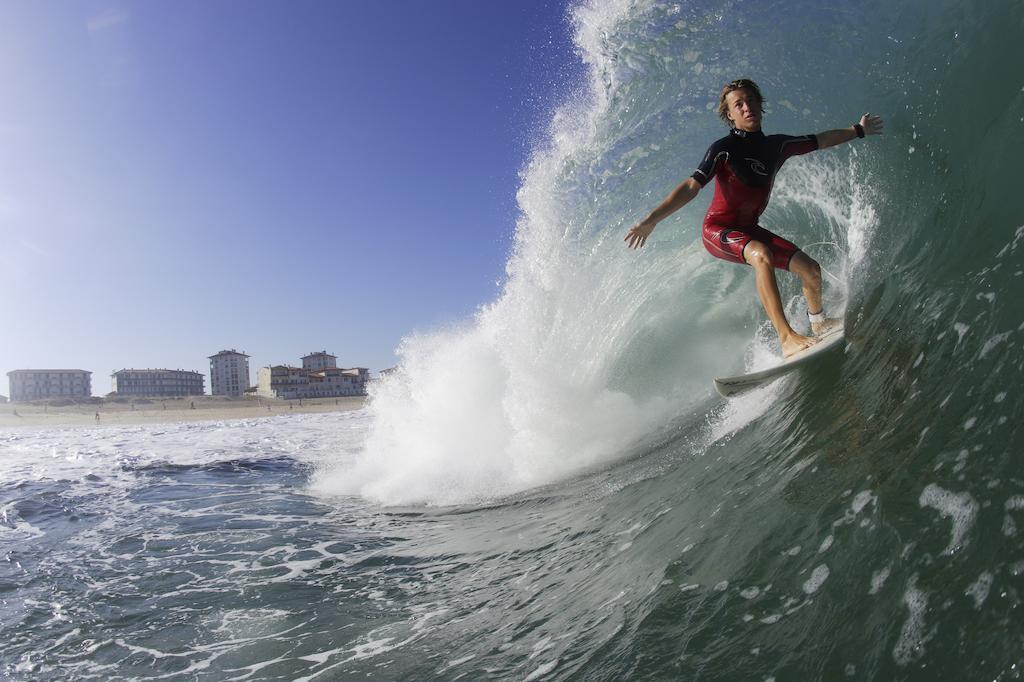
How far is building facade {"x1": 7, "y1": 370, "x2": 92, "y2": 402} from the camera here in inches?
4766

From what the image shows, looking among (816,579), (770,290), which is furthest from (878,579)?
(770,290)

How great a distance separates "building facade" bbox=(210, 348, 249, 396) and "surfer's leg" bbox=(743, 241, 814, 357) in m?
143

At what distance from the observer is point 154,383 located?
12188 centimetres

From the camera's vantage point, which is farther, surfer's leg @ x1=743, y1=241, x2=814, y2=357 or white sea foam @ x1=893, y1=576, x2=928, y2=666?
surfer's leg @ x1=743, y1=241, x2=814, y2=357

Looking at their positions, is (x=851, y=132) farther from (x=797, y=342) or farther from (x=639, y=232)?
(x=639, y=232)

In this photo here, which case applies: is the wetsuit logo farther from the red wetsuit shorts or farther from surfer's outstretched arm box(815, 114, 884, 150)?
surfer's outstretched arm box(815, 114, 884, 150)

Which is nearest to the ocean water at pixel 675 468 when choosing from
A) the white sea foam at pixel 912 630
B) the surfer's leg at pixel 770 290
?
the white sea foam at pixel 912 630

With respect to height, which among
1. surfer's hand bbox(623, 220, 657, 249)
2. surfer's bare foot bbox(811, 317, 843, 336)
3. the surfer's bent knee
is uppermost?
surfer's hand bbox(623, 220, 657, 249)

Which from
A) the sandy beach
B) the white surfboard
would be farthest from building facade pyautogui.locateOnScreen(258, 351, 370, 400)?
the white surfboard

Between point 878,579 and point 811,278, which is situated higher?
point 811,278

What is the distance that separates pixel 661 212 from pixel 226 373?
146 metres

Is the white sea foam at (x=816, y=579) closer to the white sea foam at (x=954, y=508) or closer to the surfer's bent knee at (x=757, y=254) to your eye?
the white sea foam at (x=954, y=508)

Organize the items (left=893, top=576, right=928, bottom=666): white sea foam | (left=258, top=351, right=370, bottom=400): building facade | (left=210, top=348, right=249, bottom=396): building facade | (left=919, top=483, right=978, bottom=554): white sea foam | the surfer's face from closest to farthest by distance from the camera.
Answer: (left=893, top=576, right=928, bottom=666): white sea foam → (left=919, top=483, right=978, bottom=554): white sea foam → the surfer's face → (left=258, top=351, right=370, bottom=400): building facade → (left=210, top=348, right=249, bottom=396): building facade

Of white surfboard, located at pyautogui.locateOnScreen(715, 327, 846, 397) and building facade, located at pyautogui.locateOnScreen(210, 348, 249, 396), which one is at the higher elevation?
building facade, located at pyautogui.locateOnScreen(210, 348, 249, 396)
